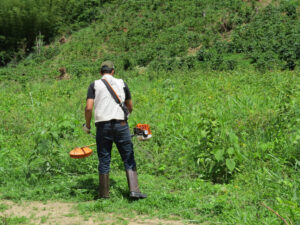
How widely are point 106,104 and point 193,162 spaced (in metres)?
1.82

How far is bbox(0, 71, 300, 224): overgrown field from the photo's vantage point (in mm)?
4180

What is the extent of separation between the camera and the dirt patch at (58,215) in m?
3.99

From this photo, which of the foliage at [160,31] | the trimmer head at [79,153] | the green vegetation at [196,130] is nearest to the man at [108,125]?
the green vegetation at [196,130]

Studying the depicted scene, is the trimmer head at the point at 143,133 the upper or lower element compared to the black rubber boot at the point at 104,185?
upper

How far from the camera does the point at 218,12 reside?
67.9 ft

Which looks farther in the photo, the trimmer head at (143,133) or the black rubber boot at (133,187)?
the trimmer head at (143,133)

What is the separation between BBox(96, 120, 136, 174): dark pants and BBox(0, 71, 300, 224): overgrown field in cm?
45

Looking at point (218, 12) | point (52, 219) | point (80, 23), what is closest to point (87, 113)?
point (52, 219)

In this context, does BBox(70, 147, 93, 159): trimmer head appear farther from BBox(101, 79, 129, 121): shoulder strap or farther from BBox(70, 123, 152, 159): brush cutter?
BBox(101, 79, 129, 121): shoulder strap

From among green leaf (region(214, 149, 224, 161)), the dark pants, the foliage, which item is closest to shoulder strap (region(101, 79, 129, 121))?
the dark pants

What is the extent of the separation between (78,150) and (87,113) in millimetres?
660

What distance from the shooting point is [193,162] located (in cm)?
570

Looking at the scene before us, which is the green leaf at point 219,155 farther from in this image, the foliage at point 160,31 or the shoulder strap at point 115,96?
the foliage at point 160,31

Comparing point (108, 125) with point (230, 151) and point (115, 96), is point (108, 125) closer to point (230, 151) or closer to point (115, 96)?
point (115, 96)
